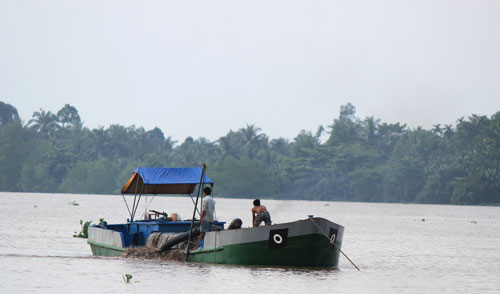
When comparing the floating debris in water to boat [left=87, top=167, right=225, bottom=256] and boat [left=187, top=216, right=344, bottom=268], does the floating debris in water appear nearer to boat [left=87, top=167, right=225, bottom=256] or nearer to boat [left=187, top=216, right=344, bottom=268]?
boat [left=187, top=216, right=344, bottom=268]

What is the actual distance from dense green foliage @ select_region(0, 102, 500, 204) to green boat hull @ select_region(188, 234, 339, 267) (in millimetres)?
104119

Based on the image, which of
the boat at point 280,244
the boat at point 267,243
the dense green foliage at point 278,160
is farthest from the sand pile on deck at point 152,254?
the dense green foliage at point 278,160

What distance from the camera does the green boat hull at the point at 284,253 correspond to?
2345cm

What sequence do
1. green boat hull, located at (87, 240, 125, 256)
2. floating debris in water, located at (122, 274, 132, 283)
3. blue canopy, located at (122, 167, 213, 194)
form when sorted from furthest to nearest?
1. blue canopy, located at (122, 167, 213, 194)
2. green boat hull, located at (87, 240, 125, 256)
3. floating debris in water, located at (122, 274, 132, 283)

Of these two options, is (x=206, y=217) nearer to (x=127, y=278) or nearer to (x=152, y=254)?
(x=152, y=254)

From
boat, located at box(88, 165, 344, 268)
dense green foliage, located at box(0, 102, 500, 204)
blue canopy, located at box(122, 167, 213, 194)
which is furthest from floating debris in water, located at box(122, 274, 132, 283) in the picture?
dense green foliage, located at box(0, 102, 500, 204)

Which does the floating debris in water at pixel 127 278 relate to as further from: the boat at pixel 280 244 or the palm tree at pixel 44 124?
the palm tree at pixel 44 124

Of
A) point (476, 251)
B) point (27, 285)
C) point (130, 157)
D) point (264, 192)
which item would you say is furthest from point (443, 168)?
point (27, 285)

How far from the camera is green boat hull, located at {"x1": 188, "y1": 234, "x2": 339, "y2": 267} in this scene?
76.9 feet

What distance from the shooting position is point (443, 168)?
415 feet

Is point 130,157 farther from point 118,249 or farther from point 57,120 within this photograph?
point 118,249

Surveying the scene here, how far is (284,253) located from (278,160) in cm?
12680

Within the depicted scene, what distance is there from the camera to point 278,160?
493 feet

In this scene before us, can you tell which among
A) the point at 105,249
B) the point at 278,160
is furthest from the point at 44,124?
the point at 105,249
